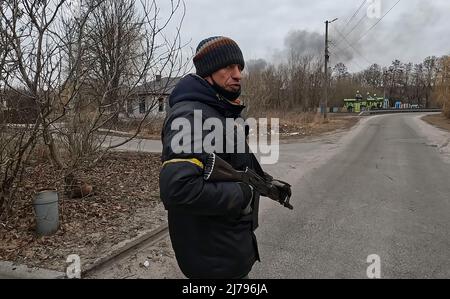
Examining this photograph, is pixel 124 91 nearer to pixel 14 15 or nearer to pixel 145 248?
pixel 14 15

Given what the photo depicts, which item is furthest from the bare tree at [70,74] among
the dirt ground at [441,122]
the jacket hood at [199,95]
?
the dirt ground at [441,122]

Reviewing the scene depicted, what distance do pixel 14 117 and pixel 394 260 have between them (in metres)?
5.26

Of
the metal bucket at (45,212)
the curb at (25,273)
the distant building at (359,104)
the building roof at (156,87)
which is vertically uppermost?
the distant building at (359,104)

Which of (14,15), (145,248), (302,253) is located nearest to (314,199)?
(302,253)

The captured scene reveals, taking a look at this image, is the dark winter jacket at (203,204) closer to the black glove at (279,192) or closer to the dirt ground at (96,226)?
the black glove at (279,192)

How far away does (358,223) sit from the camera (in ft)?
17.8

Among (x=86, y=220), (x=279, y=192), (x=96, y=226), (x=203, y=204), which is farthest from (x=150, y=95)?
(x=203, y=204)

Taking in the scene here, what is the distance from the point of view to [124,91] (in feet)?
23.4

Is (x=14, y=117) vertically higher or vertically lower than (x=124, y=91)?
lower

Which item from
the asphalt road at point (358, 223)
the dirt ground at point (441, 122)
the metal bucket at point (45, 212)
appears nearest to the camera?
the asphalt road at point (358, 223)

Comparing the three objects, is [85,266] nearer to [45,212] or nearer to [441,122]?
[45,212]

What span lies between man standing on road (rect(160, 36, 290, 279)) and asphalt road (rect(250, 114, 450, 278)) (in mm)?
1892

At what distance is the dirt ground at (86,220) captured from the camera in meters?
4.18

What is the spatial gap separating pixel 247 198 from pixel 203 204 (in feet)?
0.91
